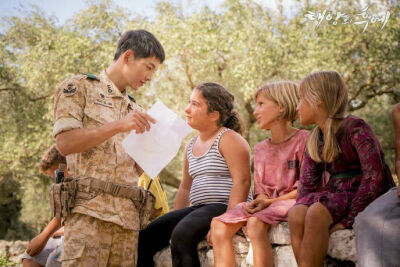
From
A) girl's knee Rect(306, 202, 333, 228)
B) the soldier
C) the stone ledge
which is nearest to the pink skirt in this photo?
girl's knee Rect(306, 202, 333, 228)

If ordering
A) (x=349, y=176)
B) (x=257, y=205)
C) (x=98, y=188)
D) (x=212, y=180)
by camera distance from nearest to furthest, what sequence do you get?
(x=349, y=176), (x=98, y=188), (x=257, y=205), (x=212, y=180)

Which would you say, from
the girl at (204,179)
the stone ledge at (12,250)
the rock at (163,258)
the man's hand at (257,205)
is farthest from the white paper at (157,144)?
the stone ledge at (12,250)

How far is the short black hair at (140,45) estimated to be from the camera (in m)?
2.73

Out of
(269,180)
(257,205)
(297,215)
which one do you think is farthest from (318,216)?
(269,180)

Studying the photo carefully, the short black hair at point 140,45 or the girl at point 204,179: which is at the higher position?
the short black hair at point 140,45

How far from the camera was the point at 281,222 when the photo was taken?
241cm

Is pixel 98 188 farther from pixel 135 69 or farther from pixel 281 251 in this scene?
pixel 281 251

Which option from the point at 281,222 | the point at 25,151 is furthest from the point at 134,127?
the point at 25,151

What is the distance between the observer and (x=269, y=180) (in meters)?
2.83

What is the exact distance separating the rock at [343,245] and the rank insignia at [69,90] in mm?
1581

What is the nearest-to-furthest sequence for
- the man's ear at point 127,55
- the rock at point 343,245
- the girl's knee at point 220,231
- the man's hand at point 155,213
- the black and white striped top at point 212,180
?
the rock at point 343,245, the girl's knee at point 220,231, the man's ear at point 127,55, the black and white striped top at point 212,180, the man's hand at point 155,213

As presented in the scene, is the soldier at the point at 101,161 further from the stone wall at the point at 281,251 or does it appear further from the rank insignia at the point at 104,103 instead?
the stone wall at the point at 281,251

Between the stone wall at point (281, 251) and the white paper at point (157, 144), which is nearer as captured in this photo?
the stone wall at point (281, 251)

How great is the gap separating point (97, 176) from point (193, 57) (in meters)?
8.79
